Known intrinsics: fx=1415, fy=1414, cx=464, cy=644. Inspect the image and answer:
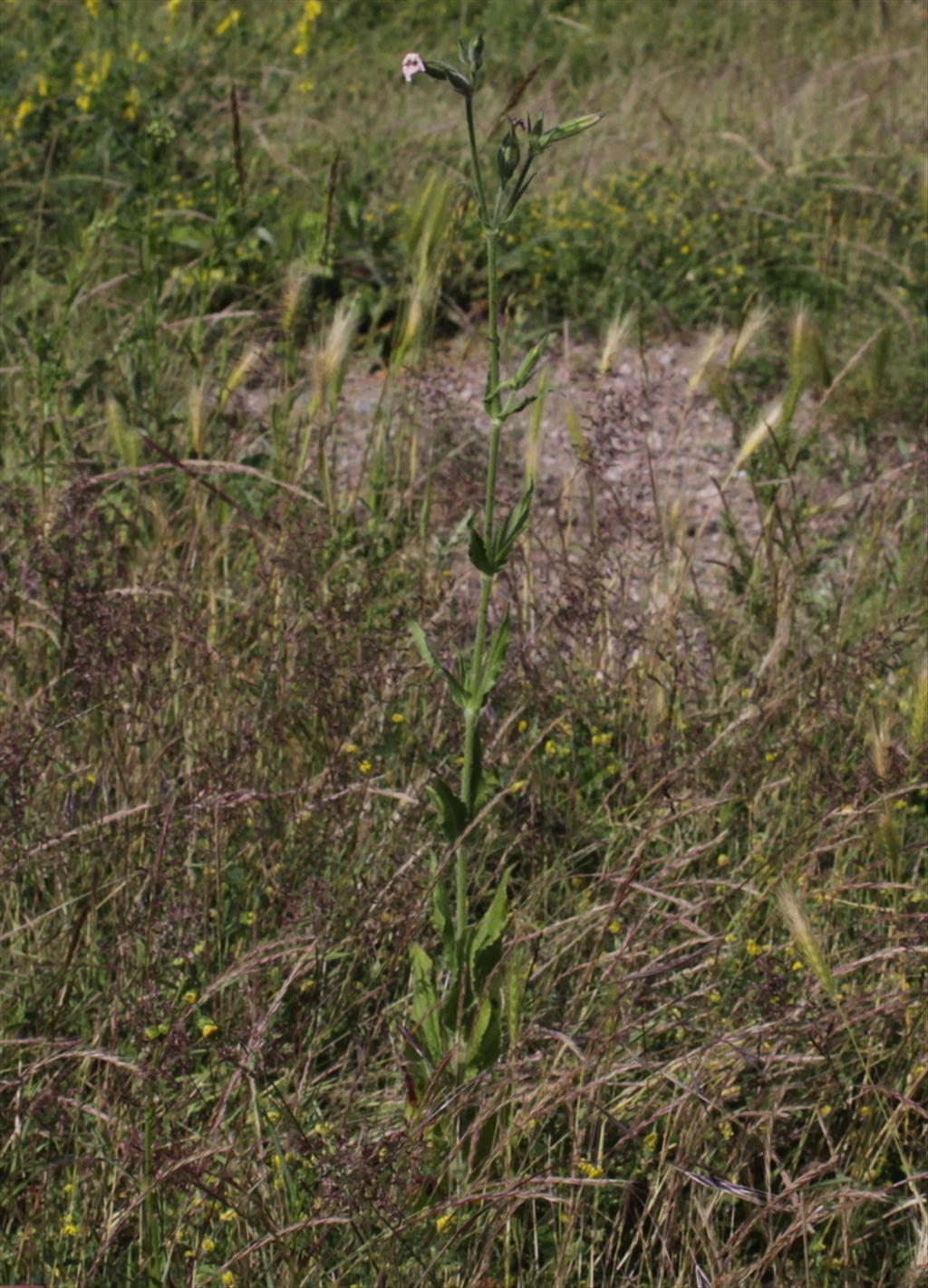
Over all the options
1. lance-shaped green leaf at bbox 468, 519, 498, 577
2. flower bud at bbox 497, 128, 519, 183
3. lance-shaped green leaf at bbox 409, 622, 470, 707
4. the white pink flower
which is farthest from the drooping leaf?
the white pink flower

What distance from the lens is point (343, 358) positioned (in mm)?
2846

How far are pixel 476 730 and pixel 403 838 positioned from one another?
0.47 meters

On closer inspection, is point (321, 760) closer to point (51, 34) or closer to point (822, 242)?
point (822, 242)

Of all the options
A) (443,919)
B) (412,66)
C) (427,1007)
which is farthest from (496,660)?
(412,66)

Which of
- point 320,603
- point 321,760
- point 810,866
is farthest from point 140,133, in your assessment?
point 810,866

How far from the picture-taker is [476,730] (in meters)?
1.85

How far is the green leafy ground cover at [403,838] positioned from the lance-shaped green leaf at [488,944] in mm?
28

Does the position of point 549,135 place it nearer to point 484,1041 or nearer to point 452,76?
point 452,76

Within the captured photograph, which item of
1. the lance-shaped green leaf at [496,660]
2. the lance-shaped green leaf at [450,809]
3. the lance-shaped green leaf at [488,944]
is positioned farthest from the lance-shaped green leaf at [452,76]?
the lance-shaped green leaf at [488,944]

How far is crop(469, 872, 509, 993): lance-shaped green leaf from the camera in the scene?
181 centimetres

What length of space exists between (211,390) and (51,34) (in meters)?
2.58

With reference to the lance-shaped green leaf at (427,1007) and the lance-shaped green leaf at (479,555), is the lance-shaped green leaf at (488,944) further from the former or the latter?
the lance-shaped green leaf at (479,555)

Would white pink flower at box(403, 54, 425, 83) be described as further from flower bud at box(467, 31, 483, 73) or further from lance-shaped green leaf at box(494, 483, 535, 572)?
lance-shaped green leaf at box(494, 483, 535, 572)

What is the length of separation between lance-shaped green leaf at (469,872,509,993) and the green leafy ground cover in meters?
0.03
